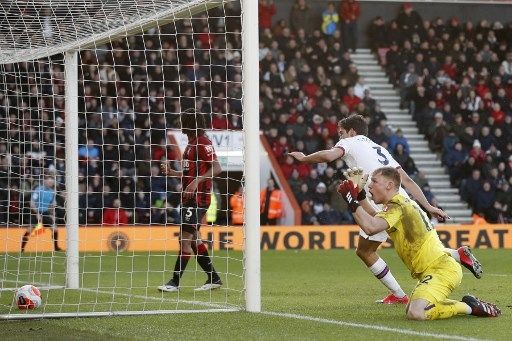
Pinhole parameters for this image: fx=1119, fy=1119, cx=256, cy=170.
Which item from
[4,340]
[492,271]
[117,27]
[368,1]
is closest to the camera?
[4,340]

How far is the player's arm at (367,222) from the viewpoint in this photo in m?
8.44

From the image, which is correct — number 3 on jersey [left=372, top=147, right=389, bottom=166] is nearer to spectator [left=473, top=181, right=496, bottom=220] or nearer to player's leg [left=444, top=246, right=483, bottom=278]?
player's leg [left=444, top=246, right=483, bottom=278]

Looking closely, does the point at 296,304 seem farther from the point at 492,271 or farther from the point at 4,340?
the point at 492,271

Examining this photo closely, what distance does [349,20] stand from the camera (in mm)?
30797

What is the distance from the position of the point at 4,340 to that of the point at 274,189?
1749 cm

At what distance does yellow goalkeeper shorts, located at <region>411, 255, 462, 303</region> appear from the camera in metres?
8.59

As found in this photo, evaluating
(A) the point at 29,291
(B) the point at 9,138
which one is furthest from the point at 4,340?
(B) the point at 9,138

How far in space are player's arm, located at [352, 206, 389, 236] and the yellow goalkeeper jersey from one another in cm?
26

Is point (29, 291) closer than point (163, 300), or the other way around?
point (29, 291)

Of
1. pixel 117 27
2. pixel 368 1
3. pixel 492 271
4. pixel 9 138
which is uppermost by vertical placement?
pixel 368 1

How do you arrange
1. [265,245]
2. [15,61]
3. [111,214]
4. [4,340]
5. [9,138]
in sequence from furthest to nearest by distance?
[265,245] < [111,214] < [9,138] < [15,61] < [4,340]

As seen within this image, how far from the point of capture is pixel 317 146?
26.9 m

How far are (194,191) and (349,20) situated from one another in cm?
1985

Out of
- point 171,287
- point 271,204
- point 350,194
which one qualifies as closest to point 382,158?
point 350,194
